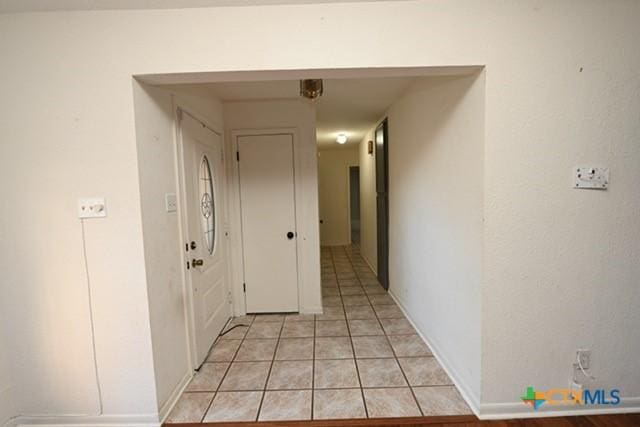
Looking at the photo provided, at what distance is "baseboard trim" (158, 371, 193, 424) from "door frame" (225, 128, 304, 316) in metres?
1.08

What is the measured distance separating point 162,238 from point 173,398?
105cm

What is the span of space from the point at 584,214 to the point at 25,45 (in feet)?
10.4

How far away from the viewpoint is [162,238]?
5.81 ft

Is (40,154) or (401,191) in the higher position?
(40,154)

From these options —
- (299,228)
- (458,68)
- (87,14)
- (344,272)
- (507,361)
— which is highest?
(87,14)

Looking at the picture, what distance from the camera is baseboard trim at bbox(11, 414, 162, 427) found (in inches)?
65.2

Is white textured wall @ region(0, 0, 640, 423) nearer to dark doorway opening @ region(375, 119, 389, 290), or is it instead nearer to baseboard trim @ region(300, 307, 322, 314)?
baseboard trim @ region(300, 307, 322, 314)

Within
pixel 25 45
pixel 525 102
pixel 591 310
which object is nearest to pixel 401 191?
pixel 525 102

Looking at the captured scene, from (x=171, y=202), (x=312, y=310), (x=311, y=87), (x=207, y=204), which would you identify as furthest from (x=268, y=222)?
(x=311, y=87)

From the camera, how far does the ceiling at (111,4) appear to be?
1436mm

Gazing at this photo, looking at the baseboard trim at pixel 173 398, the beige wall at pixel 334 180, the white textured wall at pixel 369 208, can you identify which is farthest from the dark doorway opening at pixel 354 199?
the baseboard trim at pixel 173 398

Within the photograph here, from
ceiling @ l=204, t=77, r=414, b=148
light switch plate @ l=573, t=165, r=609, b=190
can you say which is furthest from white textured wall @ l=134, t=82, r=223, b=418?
light switch plate @ l=573, t=165, r=609, b=190

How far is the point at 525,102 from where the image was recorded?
1.52 m

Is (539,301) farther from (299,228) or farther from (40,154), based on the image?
(40,154)
